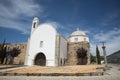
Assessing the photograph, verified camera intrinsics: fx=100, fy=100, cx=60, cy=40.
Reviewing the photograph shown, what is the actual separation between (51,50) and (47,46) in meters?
1.76

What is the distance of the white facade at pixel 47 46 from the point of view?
26328 millimetres

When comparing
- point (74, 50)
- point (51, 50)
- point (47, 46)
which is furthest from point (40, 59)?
point (74, 50)

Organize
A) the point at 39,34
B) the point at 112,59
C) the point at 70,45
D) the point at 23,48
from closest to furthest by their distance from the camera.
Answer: the point at 39,34
the point at 70,45
the point at 23,48
the point at 112,59

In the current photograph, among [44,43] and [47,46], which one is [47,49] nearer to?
[47,46]

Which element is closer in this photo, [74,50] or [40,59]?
[40,59]

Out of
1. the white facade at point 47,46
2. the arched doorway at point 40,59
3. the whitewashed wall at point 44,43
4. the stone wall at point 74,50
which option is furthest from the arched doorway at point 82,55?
the arched doorway at point 40,59

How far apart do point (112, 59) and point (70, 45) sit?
21482 millimetres

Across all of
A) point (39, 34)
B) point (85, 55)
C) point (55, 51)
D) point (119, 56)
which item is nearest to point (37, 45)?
point (39, 34)

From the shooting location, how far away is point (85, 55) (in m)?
28.2

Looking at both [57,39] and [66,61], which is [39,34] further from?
[66,61]

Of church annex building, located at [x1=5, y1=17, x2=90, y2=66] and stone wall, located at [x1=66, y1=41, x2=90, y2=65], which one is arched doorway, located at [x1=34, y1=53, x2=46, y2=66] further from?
stone wall, located at [x1=66, y1=41, x2=90, y2=65]

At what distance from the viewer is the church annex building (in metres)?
26.6

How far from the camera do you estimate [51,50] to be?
26.9 m

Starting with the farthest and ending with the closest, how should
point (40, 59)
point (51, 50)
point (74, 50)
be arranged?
point (74, 50)
point (40, 59)
point (51, 50)
